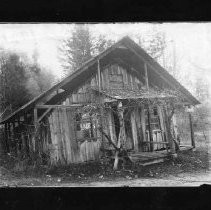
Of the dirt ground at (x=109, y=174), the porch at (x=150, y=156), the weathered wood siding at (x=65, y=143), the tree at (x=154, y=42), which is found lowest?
the dirt ground at (x=109, y=174)

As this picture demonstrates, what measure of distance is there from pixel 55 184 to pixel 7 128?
15.9 ft

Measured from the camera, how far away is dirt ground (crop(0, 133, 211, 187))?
408 inches

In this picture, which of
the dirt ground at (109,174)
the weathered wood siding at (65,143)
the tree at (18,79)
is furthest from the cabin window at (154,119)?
the tree at (18,79)

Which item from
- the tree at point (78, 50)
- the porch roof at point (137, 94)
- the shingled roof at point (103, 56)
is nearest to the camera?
the shingled roof at point (103, 56)

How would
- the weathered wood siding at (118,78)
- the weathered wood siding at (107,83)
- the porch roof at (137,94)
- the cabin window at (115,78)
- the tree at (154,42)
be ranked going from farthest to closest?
the cabin window at (115,78)
the weathered wood siding at (118,78)
the weathered wood siding at (107,83)
the porch roof at (137,94)
the tree at (154,42)

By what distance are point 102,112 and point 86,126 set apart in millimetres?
799

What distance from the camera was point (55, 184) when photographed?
1021 centimetres

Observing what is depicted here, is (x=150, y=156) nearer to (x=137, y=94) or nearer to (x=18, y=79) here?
(x=137, y=94)

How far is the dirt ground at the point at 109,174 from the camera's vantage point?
10.4 meters

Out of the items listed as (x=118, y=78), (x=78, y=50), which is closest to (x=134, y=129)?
(x=118, y=78)

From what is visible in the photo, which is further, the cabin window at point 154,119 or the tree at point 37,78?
the cabin window at point 154,119

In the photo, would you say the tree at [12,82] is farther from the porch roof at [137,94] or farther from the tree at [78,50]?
the porch roof at [137,94]

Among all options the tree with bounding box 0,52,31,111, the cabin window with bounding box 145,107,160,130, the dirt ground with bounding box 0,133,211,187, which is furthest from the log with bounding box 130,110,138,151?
the tree with bounding box 0,52,31,111
